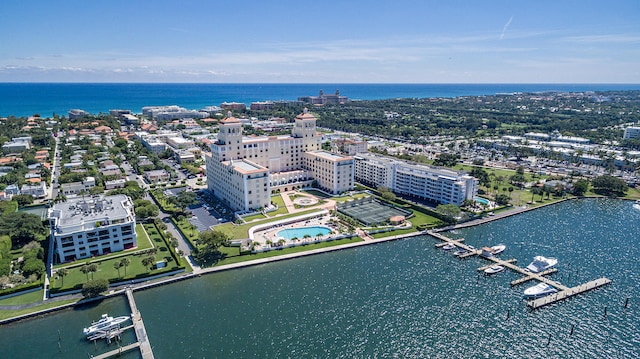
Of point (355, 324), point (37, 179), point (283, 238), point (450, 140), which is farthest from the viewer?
point (450, 140)

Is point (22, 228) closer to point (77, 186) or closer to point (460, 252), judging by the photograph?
point (77, 186)

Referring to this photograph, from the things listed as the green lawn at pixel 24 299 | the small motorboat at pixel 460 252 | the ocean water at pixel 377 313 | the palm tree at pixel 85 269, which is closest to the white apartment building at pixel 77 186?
the palm tree at pixel 85 269

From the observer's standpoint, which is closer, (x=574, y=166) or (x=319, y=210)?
(x=319, y=210)

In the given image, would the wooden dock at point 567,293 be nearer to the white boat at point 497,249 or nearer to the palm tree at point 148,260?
the white boat at point 497,249

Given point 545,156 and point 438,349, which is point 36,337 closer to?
point 438,349

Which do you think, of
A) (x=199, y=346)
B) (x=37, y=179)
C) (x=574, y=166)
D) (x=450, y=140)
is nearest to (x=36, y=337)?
(x=199, y=346)

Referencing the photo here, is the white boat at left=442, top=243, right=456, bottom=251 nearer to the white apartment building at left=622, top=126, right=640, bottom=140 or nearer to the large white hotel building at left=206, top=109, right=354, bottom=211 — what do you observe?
the large white hotel building at left=206, top=109, right=354, bottom=211

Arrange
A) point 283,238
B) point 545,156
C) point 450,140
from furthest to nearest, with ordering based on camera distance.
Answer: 1. point 450,140
2. point 545,156
3. point 283,238
